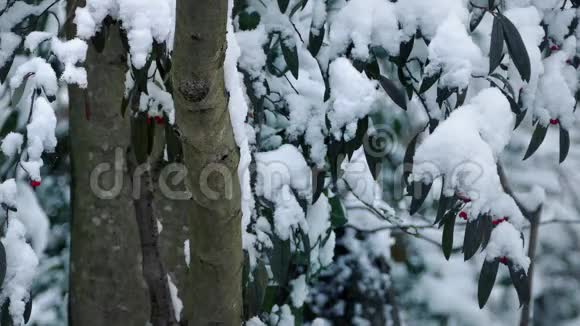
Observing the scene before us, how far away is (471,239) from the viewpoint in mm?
1285

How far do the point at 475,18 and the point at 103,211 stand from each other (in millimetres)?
869

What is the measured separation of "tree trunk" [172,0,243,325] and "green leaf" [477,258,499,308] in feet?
1.35

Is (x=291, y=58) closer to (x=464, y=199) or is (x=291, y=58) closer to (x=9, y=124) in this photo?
(x=464, y=199)

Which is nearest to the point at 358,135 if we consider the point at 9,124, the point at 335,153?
the point at 335,153

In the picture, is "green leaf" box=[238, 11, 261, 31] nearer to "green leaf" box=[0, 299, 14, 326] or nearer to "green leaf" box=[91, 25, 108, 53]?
"green leaf" box=[91, 25, 108, 53]

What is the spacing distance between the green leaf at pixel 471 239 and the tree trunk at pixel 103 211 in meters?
0.77

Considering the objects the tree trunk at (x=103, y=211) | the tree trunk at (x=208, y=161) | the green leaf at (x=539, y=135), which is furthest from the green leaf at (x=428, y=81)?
the tree trunk at (x=103, y=211)

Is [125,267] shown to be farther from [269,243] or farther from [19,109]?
[19,109]

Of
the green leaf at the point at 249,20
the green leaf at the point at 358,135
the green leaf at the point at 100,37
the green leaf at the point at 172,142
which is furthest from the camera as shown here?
the green leaf at the point at 249,20

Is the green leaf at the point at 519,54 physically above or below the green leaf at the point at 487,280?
above

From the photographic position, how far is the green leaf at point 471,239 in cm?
128

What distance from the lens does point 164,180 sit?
1.76 m

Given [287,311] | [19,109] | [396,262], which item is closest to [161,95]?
[19,109]

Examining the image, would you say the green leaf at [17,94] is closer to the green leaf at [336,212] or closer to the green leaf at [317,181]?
the green leaf at [317,181]
